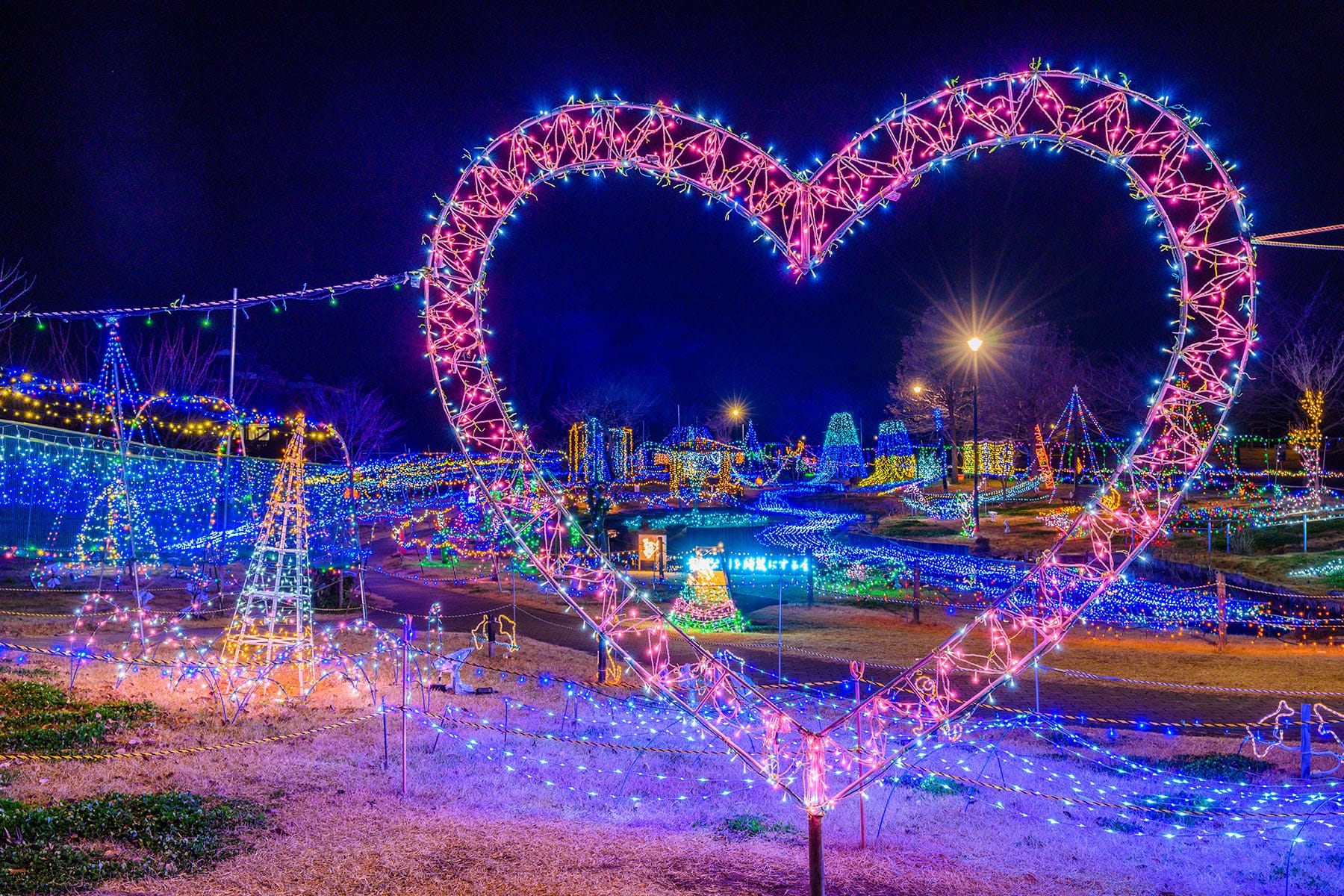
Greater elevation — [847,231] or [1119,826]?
[847,231]

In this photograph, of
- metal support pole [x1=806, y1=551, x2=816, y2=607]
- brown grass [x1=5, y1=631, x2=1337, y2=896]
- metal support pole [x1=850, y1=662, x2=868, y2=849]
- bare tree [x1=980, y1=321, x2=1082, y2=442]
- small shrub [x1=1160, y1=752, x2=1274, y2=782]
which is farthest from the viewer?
bare tree [x1=980, y1=321, x2=1082, y2=442]

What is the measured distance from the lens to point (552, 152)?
4.66 metres

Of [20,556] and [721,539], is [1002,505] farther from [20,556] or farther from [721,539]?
[20,556]

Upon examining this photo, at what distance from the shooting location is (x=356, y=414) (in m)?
45.7

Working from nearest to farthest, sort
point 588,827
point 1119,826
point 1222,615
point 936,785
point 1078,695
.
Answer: point 588,827, point 1119,826, point 936,785, point 1078,695, point 1222,615

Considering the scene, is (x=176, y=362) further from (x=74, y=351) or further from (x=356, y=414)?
(x=356, y=414)

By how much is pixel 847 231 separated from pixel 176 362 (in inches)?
1493

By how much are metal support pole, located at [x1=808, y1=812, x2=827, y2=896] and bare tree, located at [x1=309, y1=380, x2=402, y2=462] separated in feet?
139

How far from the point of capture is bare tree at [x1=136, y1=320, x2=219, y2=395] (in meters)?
32.9

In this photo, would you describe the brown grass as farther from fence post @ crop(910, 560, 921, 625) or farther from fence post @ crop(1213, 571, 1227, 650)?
fence post @ crop(910, 560, 921, 625)

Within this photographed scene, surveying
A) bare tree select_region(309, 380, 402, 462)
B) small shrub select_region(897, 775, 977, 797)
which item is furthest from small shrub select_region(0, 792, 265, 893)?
bare tree select_region(309, 380, 402, 462)

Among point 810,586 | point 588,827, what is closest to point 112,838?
point 588,827

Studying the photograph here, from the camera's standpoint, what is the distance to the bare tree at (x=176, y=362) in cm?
3291

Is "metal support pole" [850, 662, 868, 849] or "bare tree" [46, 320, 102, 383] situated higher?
"bare tree" [46, 320, 102, 383]
